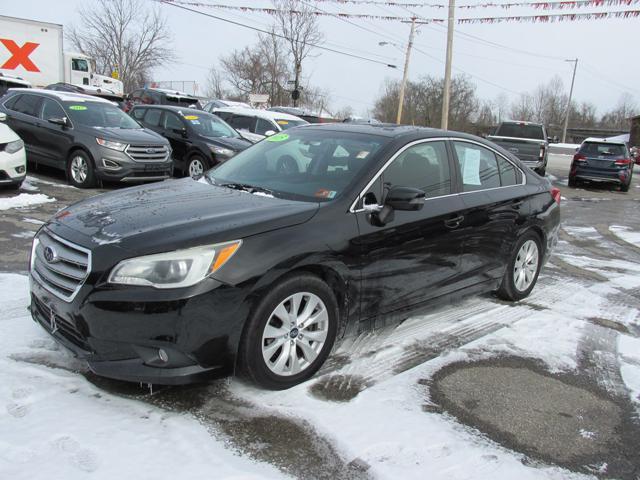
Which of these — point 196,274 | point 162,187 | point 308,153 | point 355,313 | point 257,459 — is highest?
point 308,153

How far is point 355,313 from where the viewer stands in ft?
12.0

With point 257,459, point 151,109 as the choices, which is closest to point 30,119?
point 151,109

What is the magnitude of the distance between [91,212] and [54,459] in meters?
1.55

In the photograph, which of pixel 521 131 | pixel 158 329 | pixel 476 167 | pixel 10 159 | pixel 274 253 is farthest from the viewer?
pixel 521 131

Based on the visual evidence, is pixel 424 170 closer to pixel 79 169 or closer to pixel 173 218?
pixel 173 218

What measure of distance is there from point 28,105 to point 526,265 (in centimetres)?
977

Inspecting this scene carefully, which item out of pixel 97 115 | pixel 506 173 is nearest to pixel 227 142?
pixel 97 115

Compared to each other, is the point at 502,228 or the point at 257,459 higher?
the point at 502,228

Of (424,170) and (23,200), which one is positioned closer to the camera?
(424,170)

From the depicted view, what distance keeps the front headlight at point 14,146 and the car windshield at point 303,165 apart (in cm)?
563

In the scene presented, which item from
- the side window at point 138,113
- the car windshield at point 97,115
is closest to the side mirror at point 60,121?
the car windshield at point 97,115

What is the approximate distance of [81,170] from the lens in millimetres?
10039

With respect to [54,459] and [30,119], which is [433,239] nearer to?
[54,459]

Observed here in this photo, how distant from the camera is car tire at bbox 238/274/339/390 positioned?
3.11m
